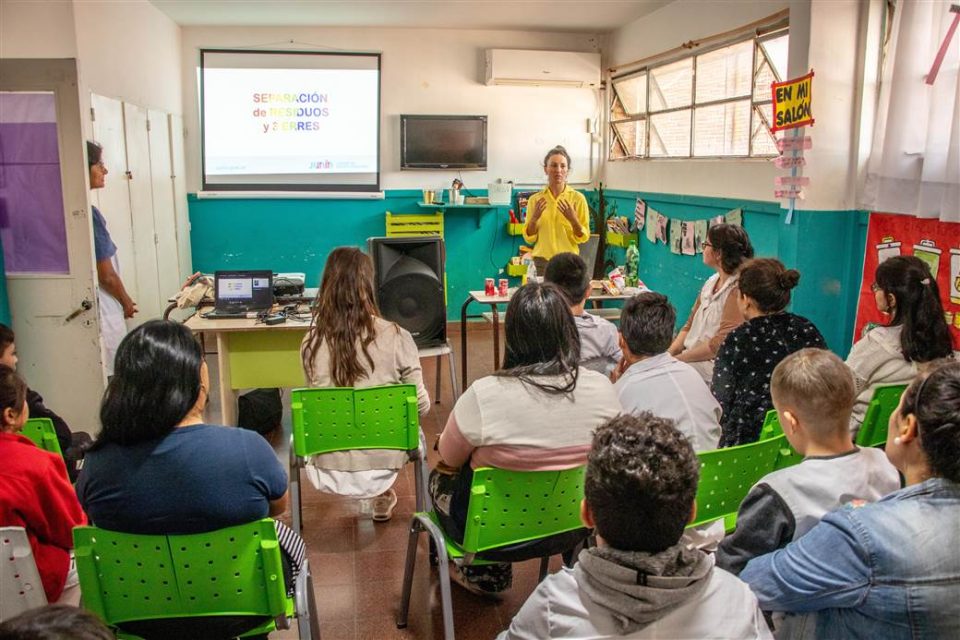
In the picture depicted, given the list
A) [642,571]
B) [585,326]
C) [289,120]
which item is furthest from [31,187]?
[289,120]

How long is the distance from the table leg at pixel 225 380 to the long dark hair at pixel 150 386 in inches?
88.3

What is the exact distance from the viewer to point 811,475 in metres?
1.53

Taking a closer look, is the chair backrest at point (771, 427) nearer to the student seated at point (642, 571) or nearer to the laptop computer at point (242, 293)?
the student seated at point (642, 571)

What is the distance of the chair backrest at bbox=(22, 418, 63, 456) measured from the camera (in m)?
2.23

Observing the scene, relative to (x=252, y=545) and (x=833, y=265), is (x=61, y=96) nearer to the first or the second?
(x=252, y=545)

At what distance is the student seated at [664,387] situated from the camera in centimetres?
219

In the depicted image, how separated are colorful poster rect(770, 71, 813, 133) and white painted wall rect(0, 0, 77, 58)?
400 cm

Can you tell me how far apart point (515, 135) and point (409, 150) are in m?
1.05

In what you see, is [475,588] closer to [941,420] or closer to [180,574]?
[180,574]

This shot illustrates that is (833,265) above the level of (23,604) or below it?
above

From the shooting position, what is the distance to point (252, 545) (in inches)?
61.5

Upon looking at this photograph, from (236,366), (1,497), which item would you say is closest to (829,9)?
(236,366)

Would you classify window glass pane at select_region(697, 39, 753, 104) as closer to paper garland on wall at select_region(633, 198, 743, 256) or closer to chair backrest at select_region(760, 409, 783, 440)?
paper garland on wall at select_region(633, 198, 743, 256)

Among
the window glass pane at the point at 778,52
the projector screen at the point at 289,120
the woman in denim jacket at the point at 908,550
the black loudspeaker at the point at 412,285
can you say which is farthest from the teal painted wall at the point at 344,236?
the woman in denim jacket at the point at 908,550
